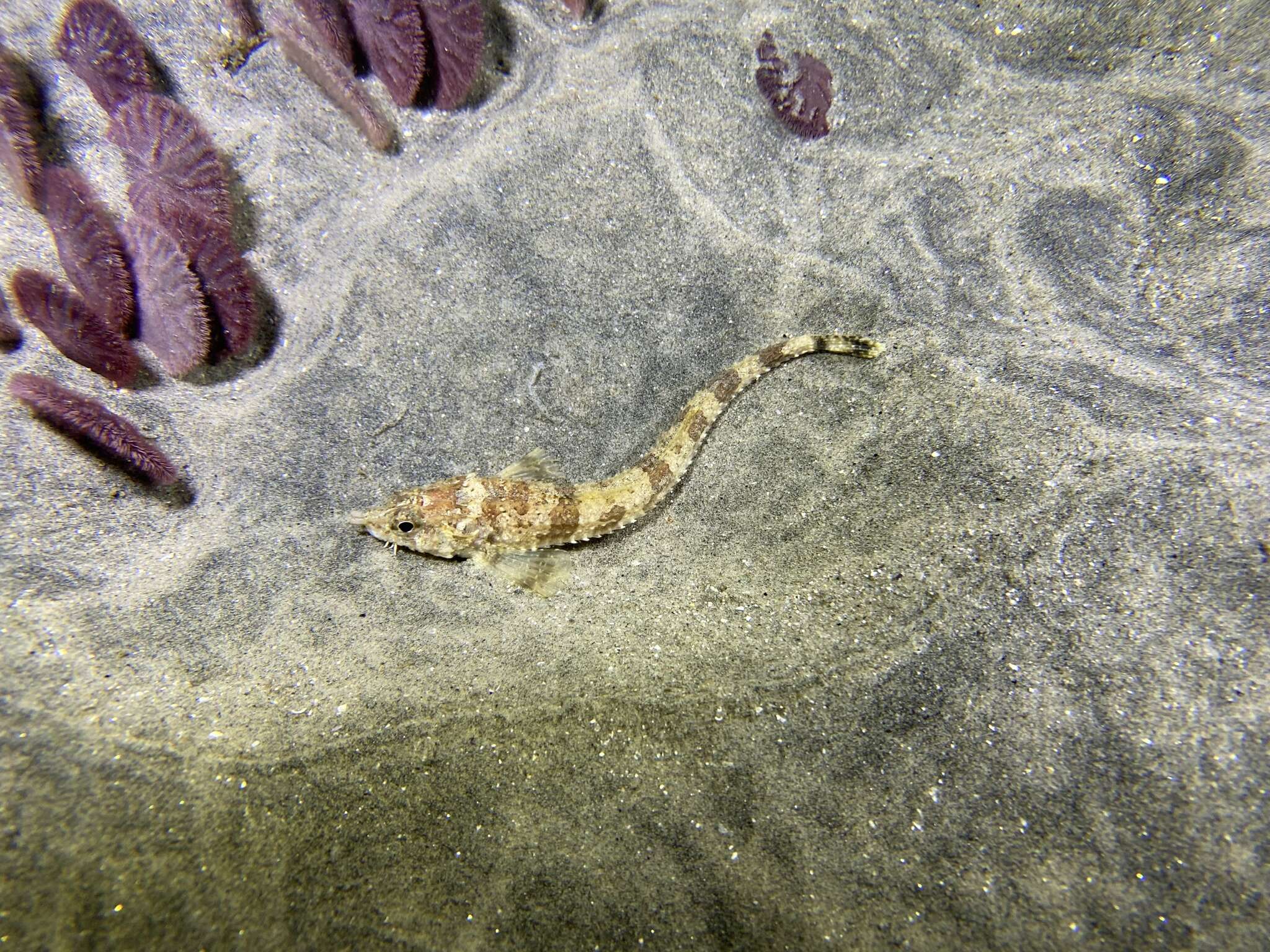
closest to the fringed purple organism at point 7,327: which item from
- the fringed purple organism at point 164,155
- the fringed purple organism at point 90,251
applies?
the fringed purple organism at point 90,251

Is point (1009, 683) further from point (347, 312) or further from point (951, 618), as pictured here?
point (347, 312)

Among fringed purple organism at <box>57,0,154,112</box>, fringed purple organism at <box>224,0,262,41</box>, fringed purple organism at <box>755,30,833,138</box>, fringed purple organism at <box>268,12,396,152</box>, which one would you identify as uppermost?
fringed purple organism at <box>755,30,833,138</box>

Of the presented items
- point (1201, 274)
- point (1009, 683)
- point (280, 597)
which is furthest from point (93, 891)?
point (1201, 274)

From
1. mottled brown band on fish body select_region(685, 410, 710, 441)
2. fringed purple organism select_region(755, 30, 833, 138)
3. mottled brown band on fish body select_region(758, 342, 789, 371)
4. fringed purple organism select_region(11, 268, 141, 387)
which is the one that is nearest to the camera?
fringed purple organism select_region(11, 268, 141, 387)

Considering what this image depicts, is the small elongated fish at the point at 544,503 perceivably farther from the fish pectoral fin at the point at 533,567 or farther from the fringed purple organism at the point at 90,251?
the fringed purple organism at the point at 90,251

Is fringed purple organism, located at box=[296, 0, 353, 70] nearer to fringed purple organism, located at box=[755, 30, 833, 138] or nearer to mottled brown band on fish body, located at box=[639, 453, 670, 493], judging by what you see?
fringed purple organism, located at box=[755, 30, 833, 138]

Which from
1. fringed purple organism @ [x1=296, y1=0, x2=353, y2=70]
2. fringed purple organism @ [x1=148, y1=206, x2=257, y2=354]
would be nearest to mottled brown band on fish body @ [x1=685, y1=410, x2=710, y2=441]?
fringed purple organism @ [x1=148, y1=206, x2=257, y2=354]

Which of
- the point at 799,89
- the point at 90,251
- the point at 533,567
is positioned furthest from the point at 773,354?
the point at 90,251
